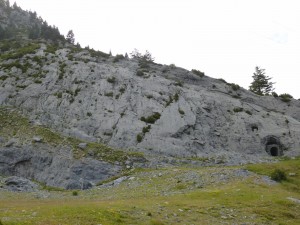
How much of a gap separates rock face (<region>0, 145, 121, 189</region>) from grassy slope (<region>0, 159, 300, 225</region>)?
550 cm

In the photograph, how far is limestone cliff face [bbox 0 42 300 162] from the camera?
56.5 meters

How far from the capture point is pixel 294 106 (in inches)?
3039

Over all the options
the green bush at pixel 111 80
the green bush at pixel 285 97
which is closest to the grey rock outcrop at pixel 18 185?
the green bush at pixel 111 80

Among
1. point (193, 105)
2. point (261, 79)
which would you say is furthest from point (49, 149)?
point (261, 79)

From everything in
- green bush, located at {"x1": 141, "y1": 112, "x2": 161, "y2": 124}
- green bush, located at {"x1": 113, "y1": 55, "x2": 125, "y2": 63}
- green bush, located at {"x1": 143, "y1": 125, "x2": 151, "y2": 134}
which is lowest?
green bush, located at {"x1": 143, "y1": 125, "x2": 151, "y2": 134}

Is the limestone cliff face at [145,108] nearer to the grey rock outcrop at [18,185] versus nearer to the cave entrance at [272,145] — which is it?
the cave entrance at [272,145]

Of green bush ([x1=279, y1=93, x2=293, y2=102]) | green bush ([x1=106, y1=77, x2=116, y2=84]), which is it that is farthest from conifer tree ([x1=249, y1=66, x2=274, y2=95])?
green bush ([x1=106, y1=77, x2=116, y2=84])

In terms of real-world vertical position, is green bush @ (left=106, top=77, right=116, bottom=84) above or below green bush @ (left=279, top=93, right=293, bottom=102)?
above

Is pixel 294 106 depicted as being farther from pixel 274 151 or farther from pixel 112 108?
pixel 112 108

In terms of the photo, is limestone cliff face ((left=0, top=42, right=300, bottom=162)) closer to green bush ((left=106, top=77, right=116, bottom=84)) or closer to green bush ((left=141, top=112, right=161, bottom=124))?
green bush ((left=141, top=112, right=161, bottom=124))

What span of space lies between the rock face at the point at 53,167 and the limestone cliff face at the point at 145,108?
7113mm

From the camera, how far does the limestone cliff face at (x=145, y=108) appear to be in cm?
5653

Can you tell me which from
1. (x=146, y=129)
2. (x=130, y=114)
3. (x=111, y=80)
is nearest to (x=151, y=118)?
(x=146, y=129)

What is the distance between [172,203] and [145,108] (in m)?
37.0
